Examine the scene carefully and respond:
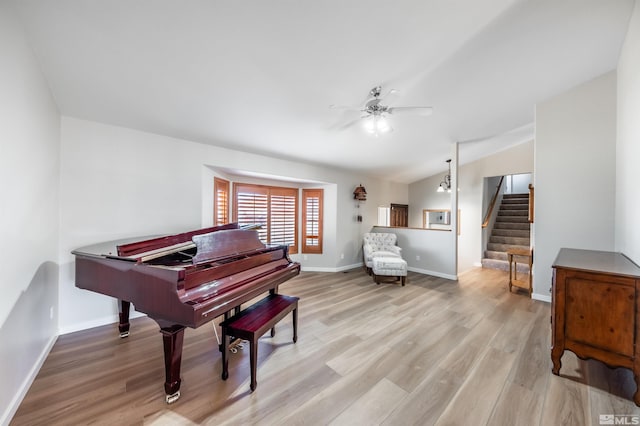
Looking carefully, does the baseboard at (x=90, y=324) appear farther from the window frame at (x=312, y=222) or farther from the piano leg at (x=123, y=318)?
the window frame at (x=312, y=222)

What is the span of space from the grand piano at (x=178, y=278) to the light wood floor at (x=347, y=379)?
1.31 feet

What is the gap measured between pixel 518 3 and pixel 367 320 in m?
3.36

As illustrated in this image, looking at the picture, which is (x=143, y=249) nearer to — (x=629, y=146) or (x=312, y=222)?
(x=312, y=222)

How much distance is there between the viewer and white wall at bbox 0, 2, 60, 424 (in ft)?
4.75

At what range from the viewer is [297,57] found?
6.65ft

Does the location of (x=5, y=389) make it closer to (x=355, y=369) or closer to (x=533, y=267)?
(x=355, y=369)

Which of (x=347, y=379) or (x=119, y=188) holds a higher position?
(x=119, y=188)

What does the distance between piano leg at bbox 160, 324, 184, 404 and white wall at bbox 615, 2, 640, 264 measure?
3803mm

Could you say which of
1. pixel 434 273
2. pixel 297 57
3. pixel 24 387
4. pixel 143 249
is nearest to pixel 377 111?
pixel 297 57

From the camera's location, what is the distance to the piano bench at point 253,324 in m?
1.74

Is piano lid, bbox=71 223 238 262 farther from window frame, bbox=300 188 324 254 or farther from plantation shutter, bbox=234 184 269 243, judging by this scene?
window frame, bbox=300 188 324 254

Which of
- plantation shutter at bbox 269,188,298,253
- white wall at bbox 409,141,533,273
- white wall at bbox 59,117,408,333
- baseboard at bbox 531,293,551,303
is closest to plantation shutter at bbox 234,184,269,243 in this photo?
plantation shutter at bbox 269,188,298,253

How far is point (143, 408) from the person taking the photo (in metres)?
1.58

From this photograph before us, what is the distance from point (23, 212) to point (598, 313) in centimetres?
437
